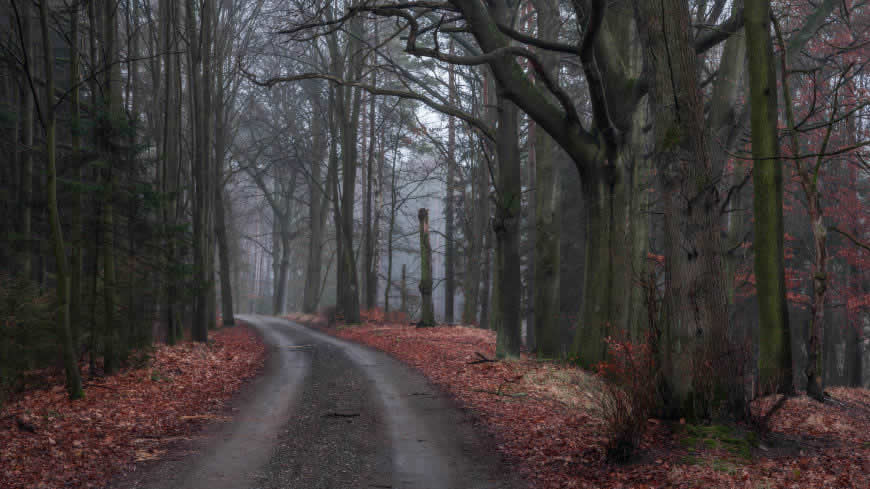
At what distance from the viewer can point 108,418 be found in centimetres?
744

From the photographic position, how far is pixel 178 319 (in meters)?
15.8

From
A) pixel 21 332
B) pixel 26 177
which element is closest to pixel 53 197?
pixel 21 332

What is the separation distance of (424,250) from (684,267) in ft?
52.2

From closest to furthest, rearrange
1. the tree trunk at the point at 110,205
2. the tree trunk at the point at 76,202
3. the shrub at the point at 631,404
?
1. the shrub at the point at 631,404
2. the tree trunk at the point at 76,202
3. the tree trunk at the point at 110,205

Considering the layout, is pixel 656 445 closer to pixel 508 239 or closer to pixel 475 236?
pixel 508 239

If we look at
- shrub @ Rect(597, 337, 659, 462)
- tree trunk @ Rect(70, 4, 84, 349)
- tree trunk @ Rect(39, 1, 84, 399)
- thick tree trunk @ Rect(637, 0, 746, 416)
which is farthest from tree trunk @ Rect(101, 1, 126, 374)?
thick tree trunk @ Rect(637, 0, 746, 416)

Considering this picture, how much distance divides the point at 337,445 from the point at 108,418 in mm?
3374

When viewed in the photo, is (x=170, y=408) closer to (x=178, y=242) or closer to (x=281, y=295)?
(x=178, y=242)

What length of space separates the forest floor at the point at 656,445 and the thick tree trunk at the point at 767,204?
75cm

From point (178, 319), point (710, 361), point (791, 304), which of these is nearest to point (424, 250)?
point (178, 319)

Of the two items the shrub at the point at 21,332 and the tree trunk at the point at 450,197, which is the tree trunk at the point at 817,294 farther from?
the tree trunk at the point at 450,197

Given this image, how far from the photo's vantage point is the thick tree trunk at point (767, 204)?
311 inches

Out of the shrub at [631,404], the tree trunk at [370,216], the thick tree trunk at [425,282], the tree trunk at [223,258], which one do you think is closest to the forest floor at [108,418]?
the shrub at [631,404]

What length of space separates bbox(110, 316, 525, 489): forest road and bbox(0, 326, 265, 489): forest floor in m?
0.43
